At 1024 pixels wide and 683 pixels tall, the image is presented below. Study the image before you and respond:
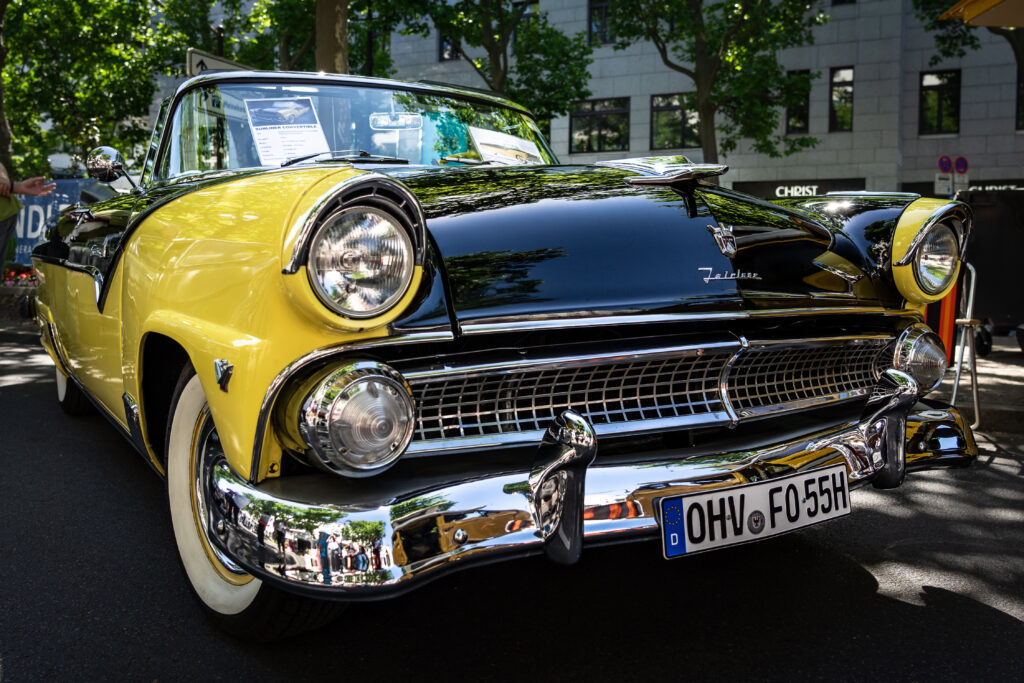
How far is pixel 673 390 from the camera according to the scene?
228cm

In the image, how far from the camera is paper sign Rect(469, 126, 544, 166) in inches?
141

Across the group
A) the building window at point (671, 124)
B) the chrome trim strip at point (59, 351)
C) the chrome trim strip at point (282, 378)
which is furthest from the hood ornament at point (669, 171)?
the building window at point (671, 124)

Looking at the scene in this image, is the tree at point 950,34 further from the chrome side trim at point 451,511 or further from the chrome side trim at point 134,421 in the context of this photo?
the chrome side trim at point 134,421

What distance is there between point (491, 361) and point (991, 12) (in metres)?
5.27

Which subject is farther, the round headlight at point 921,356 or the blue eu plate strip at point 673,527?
the round headlight at point 921,356

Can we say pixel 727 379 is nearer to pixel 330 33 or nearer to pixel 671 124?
pixel 330 33

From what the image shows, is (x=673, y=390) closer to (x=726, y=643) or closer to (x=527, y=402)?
(x=527, y=402)

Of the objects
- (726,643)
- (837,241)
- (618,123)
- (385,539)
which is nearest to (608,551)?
(726,643)

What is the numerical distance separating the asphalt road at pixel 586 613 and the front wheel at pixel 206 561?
0.10 meters

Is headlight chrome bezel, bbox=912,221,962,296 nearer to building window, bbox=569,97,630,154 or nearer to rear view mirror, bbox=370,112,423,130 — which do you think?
rear view mirror, bbox=370,112,423,130

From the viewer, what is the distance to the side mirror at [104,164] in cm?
346

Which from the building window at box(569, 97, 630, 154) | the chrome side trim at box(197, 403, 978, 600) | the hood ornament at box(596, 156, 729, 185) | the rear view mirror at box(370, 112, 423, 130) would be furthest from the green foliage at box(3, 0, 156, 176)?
the chrome side trim at box(197, 403, 978, 600)

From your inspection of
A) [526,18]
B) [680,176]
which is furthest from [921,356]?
[526,18]

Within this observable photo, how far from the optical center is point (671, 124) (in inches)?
917
